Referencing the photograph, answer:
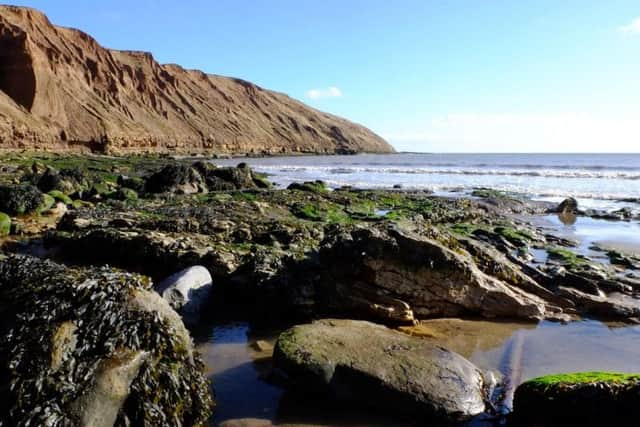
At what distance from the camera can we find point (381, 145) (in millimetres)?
161000

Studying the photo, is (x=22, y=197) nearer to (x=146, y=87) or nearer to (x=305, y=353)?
(x=305, y=353)

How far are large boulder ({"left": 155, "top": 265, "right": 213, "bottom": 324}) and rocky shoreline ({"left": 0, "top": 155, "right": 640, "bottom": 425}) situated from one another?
0.7 inches

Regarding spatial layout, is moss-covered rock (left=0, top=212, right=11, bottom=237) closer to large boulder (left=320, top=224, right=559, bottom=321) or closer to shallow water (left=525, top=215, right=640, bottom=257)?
large boulder (left=320, top=224, right=559, bottom=321)

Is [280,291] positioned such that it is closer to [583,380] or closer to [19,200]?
[583,380]

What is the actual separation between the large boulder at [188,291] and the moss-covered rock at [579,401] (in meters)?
4.22

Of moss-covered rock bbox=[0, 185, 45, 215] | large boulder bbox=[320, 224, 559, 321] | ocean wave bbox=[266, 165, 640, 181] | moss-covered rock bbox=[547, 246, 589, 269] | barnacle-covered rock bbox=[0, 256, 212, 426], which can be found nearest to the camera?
barnacle-covered rock bbox=[0, 256, 212, 426]

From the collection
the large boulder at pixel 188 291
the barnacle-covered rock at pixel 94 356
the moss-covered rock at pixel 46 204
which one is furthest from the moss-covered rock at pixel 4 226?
the barnacle-covered rock at pixel 94 356

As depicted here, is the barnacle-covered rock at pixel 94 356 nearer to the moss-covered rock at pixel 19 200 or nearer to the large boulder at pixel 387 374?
the large boulder at pixel 387 374

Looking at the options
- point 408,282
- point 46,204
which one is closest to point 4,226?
point 46,204

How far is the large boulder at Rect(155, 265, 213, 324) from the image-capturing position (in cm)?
661

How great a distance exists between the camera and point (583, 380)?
4.12 meters

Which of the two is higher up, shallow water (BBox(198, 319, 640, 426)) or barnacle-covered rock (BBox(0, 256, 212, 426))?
barnacle-covered rock (BBox(0, 256, 212, 426))

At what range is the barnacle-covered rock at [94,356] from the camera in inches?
142

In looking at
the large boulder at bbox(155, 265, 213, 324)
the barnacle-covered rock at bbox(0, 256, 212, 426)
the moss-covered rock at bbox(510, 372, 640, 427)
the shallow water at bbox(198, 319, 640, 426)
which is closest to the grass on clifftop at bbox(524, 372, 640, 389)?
the moss-covered rock at bbox(510, 372, 640, 427)
